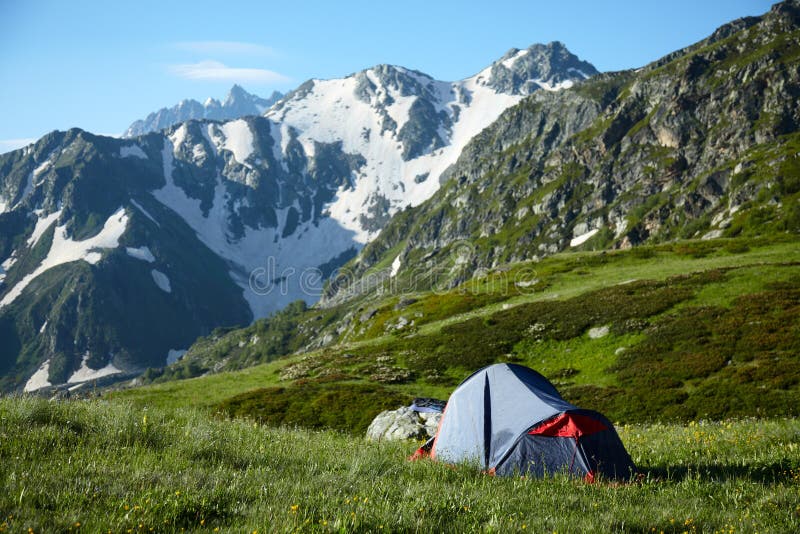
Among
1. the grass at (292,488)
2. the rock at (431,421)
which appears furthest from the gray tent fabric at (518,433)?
the rock at (431,421)

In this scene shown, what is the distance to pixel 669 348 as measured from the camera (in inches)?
1436

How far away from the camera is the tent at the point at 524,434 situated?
12125 millimetres

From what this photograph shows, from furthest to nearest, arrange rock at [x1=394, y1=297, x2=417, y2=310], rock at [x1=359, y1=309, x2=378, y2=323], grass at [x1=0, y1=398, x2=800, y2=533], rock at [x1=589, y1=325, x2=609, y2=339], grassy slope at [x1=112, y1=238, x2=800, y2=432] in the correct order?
rock at [x1=359, y1=309, x2=378, y2=323] < rock at [x1=394, y1=297, x2=417, y2=310] < rock at [x1=589, y1=325, x2=609, y2=339] < grassy slope at [x1=112, y1=238, x2=800, y2=432] < grass at [x1=0, y1=398, x2=800, y2=533]

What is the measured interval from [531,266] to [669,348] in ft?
141

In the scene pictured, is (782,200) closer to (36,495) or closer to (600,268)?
(600,268)

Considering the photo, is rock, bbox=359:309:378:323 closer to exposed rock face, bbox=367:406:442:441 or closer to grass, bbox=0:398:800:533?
exposed rock face, bbox=367:406:442:441

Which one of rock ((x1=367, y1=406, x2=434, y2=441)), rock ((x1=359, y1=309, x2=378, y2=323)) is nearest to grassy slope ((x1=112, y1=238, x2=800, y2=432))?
rock ((x1=367, y1=406, x2=434, y2=441))

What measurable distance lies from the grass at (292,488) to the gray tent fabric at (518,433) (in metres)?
1.29

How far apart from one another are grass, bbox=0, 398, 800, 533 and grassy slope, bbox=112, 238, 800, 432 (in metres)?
15.7

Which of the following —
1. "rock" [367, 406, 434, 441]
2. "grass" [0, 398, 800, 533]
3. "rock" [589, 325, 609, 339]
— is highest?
"grass" [0, 398, 800, 533]

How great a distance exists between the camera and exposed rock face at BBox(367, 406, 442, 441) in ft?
77.4

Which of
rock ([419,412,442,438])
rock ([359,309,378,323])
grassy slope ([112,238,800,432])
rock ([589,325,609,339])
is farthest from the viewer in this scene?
rock ([359,309,378,323])

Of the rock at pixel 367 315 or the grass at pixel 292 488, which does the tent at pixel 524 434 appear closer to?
the grass at pixel 292 488

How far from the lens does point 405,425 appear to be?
80.5 feet
